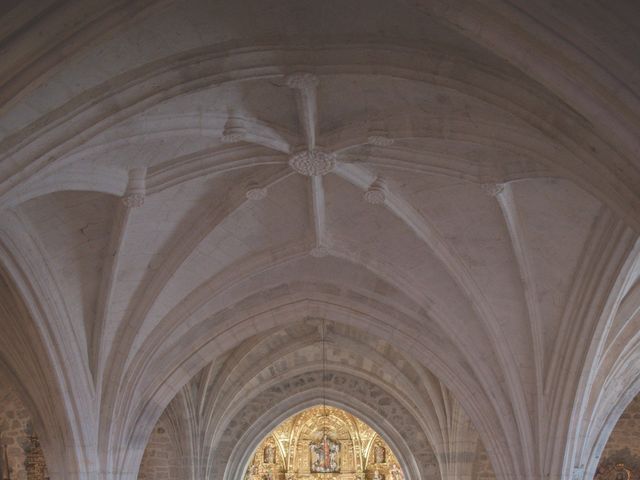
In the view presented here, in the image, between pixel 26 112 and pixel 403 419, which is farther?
pixel 403 419

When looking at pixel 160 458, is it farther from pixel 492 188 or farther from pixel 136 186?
pixel 492 188

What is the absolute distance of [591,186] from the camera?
7.04 metres

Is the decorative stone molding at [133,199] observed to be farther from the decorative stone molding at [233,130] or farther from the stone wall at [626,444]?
the stone wall at [626,444]

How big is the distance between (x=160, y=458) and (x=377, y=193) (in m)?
9.93

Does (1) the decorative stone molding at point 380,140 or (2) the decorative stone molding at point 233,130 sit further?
(1) the decorative stone molding at point 380,140

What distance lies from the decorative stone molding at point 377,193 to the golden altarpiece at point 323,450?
12723 mm

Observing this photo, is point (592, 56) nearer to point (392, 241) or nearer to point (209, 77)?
point (209, 77)

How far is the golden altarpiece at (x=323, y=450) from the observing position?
22.0 metres

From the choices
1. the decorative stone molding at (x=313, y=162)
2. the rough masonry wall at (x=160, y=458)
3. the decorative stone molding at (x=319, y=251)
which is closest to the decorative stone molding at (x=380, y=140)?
the decorative stone molding at (x=313, y=162)

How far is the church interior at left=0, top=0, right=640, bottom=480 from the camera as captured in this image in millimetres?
6398

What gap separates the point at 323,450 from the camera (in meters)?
22.3

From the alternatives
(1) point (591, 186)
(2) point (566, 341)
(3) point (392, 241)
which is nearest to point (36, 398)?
(3) point (392, 241)

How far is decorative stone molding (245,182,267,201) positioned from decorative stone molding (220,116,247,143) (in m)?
1.28

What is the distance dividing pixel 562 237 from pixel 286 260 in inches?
142
